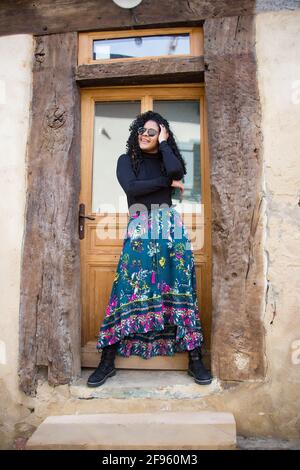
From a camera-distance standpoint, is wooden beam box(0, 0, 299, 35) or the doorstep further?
wooden beam box(0, 0, 299, 35)

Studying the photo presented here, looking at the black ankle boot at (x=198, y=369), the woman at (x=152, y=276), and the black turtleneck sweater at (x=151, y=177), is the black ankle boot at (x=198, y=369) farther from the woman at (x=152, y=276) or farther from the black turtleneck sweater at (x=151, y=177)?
the black turtleneck sweater at (x=151, y=177)

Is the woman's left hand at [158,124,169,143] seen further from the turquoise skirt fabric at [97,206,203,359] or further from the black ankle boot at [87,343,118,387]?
the black ankle boot at [87,343,118,387]

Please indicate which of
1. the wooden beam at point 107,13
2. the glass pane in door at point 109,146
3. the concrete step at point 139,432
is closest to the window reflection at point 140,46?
the wooden beam at point 107,13

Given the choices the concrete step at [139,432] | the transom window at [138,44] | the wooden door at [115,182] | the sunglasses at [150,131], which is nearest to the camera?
the concrete step at [139,432]

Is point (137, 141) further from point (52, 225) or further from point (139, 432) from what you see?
point (139, 432)

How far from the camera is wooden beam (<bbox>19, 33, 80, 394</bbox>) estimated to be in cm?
276

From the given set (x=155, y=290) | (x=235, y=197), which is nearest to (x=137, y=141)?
(x=235, y=197)

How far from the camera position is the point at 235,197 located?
2664 mm

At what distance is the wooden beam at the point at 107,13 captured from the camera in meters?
2.76

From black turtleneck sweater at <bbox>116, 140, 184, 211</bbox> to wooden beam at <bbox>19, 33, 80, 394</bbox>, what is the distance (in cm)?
47

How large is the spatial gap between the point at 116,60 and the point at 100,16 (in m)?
0.37

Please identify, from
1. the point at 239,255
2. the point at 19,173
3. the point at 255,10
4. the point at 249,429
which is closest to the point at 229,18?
the point at 255,10

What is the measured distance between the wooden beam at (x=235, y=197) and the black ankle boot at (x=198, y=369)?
0.28 ft

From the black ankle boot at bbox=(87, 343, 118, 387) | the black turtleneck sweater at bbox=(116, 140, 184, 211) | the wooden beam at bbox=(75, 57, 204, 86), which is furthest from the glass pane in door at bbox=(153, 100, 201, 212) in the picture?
the black ankle boot at bbox=(87, 343, 118, 387)
